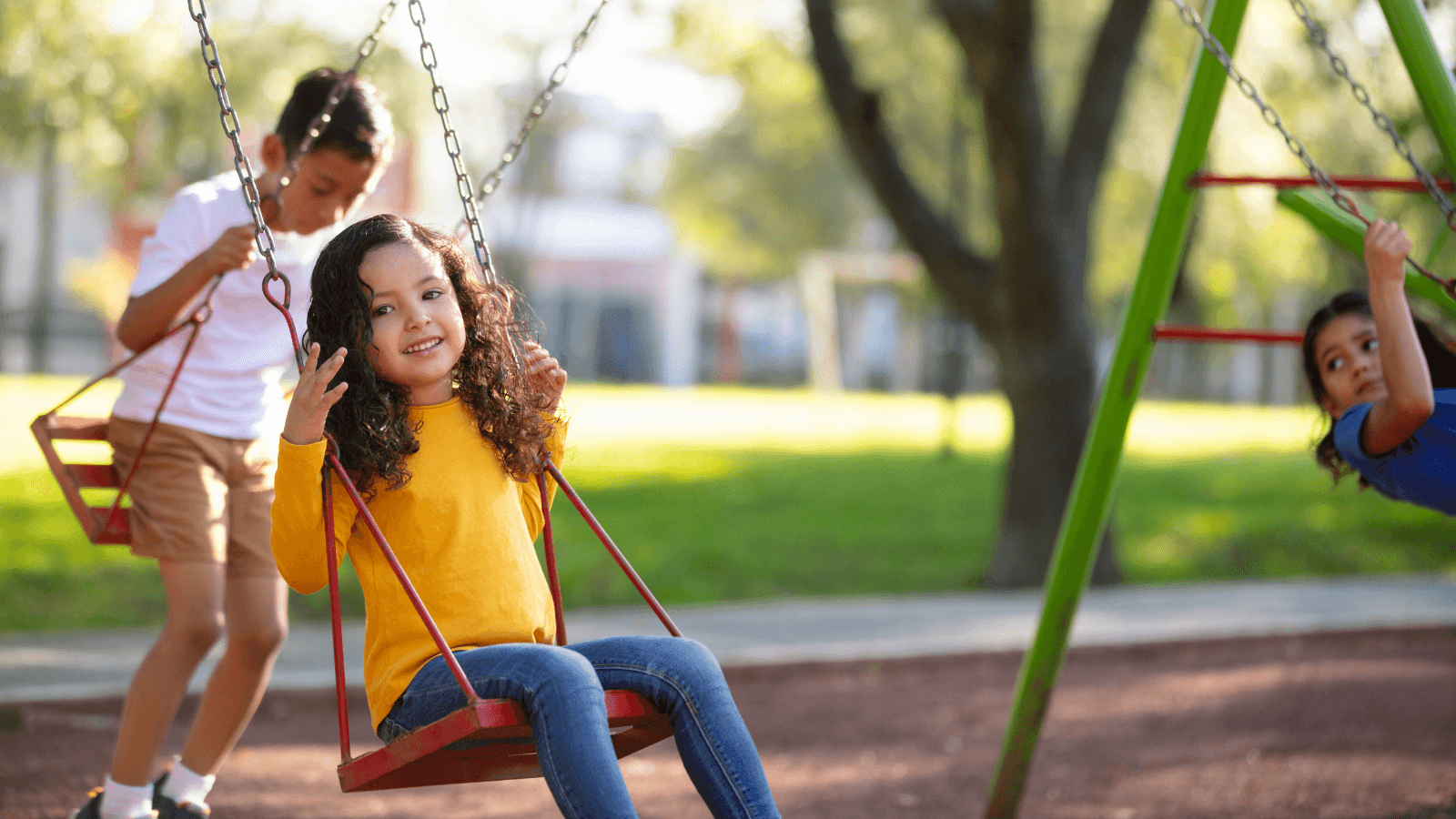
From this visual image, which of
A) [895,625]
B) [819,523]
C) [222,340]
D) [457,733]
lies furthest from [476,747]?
[819,523]

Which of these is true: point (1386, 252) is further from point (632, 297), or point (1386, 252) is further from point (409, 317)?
point (632, 297)

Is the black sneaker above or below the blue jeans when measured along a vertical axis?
below

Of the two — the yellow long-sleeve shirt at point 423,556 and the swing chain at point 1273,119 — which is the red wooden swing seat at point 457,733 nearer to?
the yellow long-sleeve shirt at point 423,556

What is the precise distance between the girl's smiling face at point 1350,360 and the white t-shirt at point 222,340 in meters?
2.15

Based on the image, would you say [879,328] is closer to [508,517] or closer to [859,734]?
[859,734]

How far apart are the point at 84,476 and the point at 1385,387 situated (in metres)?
2.66

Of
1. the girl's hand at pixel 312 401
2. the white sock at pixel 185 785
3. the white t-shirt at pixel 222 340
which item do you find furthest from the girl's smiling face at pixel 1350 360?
the white sock at pixel 185 785

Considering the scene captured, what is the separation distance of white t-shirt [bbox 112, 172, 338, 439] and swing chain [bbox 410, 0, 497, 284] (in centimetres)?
65

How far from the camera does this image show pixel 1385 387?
267 cm

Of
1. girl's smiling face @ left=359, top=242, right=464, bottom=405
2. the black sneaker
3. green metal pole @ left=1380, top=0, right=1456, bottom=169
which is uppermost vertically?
green metal pole @ left=1380, top=0, right=1456, bottom=169

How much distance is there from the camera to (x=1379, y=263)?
2.45 meters

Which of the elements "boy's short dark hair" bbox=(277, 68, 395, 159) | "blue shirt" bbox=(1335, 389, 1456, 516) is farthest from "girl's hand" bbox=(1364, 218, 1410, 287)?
"boy's short dark hair" bbox=(277, 68, 395, 159)

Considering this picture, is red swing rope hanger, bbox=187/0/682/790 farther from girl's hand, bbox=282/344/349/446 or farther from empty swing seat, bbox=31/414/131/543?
empty swing seat, bbox=31/414/131/543

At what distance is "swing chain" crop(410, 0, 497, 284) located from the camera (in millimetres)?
2383
